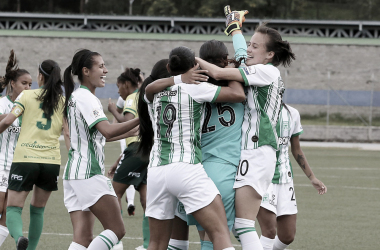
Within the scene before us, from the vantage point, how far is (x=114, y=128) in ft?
15.6

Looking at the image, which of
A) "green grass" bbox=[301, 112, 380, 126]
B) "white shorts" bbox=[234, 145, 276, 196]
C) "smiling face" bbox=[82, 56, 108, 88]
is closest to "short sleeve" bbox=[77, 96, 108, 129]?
"smiling face" bbox=[82, 56, 108, 88]

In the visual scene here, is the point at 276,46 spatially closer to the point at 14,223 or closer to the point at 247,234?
the point at 247,234

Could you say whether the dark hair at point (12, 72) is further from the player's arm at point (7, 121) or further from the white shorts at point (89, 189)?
the white shorts at point (89, 189)

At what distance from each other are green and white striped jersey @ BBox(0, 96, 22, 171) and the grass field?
98 centimetres

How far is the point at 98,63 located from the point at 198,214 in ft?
5.63

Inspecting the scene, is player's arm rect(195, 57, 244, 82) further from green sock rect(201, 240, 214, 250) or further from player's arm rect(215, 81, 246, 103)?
green sock rect(201, 240, 214, 250)

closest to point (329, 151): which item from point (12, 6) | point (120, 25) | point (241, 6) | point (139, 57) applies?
point (139, 57)

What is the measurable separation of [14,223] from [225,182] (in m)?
2.75

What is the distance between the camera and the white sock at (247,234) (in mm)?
4164

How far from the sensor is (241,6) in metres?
44.0

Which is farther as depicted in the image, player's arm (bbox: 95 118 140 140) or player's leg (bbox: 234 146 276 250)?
player's arm (bbox: 95 118 140 140)

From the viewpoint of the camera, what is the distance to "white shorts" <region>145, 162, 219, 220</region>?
4023mm

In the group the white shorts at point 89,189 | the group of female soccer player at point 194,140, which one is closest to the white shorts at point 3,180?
the group of female soccer player at point 194,140

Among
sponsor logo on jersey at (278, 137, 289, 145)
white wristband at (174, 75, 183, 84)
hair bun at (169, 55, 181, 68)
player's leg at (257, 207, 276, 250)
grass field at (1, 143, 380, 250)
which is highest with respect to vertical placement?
hair bun at (169, 55, 181, 68)
